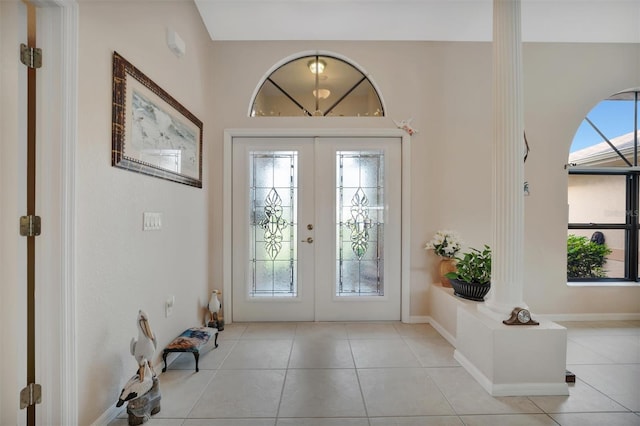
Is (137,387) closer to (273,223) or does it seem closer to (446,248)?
(273,223)

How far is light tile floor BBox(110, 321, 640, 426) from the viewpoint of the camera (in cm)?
163

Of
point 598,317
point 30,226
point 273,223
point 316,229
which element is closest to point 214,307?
point 273,223

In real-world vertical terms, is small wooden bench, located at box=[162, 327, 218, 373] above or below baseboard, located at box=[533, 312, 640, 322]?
above

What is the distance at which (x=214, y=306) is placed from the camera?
2.79 m

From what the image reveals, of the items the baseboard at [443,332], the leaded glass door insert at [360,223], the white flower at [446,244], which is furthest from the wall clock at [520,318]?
the leaded glass door insert at [360,223]

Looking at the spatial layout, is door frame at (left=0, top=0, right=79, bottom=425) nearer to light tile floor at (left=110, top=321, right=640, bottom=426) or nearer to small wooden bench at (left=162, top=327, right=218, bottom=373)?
light tile floor at (left=110, top=321, right=640, bottom=426)

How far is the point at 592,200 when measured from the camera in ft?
10.7

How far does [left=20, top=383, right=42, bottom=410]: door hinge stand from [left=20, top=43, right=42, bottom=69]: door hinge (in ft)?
4.89

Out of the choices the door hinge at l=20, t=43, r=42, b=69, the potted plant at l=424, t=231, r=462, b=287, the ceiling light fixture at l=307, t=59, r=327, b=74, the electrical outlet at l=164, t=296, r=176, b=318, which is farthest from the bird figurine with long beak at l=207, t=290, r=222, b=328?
the ceiling light fixture at l=307, t=59, r=327, b=74

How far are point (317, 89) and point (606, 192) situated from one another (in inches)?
139

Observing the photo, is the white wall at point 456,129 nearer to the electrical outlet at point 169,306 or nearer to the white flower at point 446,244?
the white flower at point 446,244

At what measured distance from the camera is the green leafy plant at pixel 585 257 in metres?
3.27

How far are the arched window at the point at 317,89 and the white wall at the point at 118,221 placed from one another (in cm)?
90

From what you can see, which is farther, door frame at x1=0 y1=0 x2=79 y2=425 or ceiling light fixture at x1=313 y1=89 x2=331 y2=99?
ceiling light fixture at x1=313 y1=89 x2=331 y2=99
